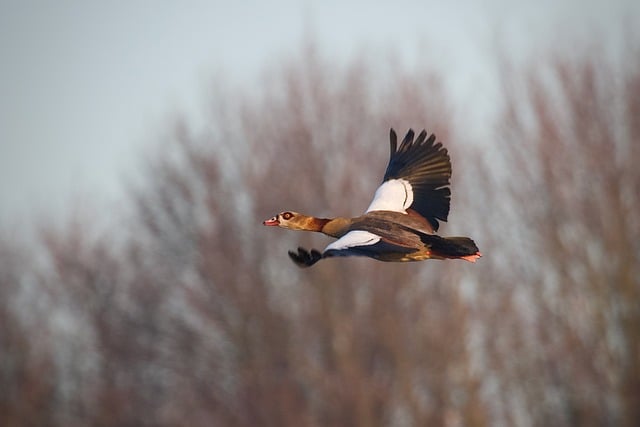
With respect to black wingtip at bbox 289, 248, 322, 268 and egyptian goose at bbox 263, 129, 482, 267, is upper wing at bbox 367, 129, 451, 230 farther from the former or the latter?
black wingtip at bbox 289, 248, 322, 268

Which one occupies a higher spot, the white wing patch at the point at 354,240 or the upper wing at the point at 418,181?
the upper wing at the point at 418,181

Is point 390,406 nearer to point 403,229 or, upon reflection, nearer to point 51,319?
point 51,319

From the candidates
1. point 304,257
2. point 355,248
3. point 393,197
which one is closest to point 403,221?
point 393,197

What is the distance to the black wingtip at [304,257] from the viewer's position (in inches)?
380

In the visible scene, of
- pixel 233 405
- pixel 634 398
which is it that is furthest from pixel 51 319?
pixel 634 398

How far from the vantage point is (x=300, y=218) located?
37.4 feet

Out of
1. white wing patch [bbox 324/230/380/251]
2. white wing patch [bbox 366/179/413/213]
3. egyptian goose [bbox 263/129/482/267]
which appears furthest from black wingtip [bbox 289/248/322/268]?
white wing patch [bbox 366/179/413/213]

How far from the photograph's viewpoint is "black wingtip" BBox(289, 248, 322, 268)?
9.66 metres

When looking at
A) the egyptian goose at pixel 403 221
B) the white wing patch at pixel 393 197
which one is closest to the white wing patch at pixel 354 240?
the egyptian goose at pixel 403 221

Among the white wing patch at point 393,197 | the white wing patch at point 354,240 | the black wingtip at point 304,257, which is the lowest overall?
the black wingtip at point 304,257

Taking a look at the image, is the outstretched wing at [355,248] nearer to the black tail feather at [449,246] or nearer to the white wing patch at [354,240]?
the white wing patch at [354,240]

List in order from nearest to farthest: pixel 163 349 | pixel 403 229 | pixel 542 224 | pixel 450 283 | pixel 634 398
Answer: pixel 403 229, pixel 634 398, pixel 542 224, pixel 450 283, pixel 163 349

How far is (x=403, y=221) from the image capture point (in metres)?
11.1

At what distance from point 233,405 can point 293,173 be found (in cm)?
495
